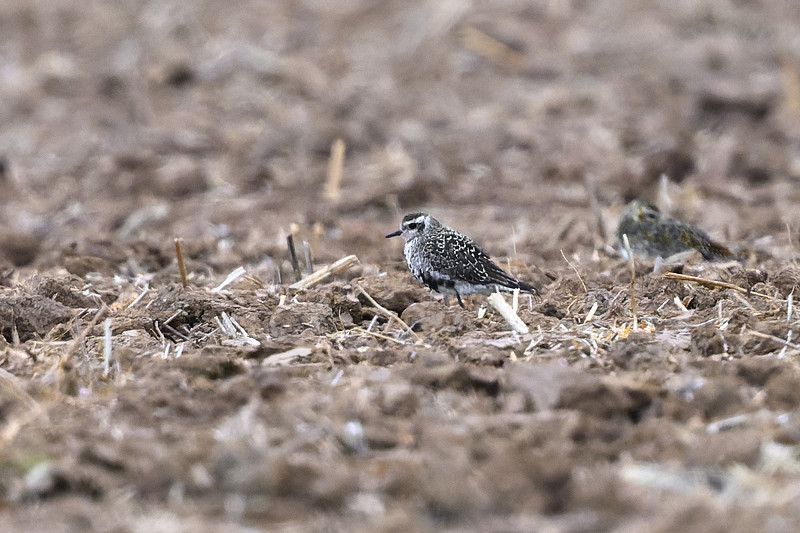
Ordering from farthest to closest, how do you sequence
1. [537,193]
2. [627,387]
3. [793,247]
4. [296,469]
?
[537,193]
[793,247]
[627,387]
[296,469]

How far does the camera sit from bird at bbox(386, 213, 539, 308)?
6875mm

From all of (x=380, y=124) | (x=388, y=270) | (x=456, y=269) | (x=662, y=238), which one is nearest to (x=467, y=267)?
(x=456, y=269)

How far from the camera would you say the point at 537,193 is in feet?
38.1

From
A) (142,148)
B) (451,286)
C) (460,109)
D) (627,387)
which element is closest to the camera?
(627,387)

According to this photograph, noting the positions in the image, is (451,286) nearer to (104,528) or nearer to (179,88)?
(104,528)

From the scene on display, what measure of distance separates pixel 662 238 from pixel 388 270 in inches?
77.5

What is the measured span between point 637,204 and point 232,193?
15.6 ft

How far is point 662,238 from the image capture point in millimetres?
8250

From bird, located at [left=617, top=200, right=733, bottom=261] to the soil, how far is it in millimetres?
223

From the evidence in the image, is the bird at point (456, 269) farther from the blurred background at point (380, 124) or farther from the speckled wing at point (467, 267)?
the blurred background at point (380, 124)

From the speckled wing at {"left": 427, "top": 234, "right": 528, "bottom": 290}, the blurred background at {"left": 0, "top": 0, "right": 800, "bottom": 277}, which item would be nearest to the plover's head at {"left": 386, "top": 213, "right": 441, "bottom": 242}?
the speckled wing at {"left": 427, "top": 234, "right": 528, "bottom": 290}

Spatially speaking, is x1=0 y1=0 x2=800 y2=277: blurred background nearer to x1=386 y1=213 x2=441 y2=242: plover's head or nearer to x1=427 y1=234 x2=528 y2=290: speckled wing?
x1=386 y1=213 x2=441 y2=242: plover's head

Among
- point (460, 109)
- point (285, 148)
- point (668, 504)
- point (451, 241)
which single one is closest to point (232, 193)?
point (285, 148)

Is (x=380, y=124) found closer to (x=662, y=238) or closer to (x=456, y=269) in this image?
(x=662, y=238)
